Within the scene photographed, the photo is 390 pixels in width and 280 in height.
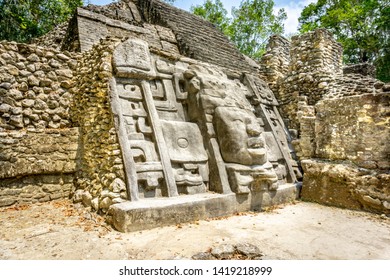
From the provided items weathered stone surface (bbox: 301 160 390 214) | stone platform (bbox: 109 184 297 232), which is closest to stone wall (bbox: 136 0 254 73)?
weathered stone surface (bbox: 301 160 390 214)

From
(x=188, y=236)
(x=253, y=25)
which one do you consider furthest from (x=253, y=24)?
(x=188, y=236)

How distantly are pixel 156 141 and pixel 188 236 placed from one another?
1564 mm

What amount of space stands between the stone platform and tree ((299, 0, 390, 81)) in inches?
670

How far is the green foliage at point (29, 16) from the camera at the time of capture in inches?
364

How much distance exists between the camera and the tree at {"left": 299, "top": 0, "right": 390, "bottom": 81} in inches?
640

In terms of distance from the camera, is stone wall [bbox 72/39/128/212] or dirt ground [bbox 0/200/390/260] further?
stone wall [bbox 72/39/128/212]

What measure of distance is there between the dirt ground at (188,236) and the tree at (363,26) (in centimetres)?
1711

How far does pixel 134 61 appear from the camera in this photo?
4.31 metres

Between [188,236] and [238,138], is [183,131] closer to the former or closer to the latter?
[238,138]

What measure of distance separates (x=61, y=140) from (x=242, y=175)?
127 inches

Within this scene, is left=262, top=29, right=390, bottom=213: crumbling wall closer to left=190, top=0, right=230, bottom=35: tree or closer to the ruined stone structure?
the ruined stone structure

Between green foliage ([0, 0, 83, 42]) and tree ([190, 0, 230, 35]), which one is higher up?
tree ([190, 0, 230, 35])

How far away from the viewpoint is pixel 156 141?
12.9 ft

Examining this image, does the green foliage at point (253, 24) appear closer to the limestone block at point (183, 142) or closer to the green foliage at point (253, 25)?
the green foliage at point (253, 25)
